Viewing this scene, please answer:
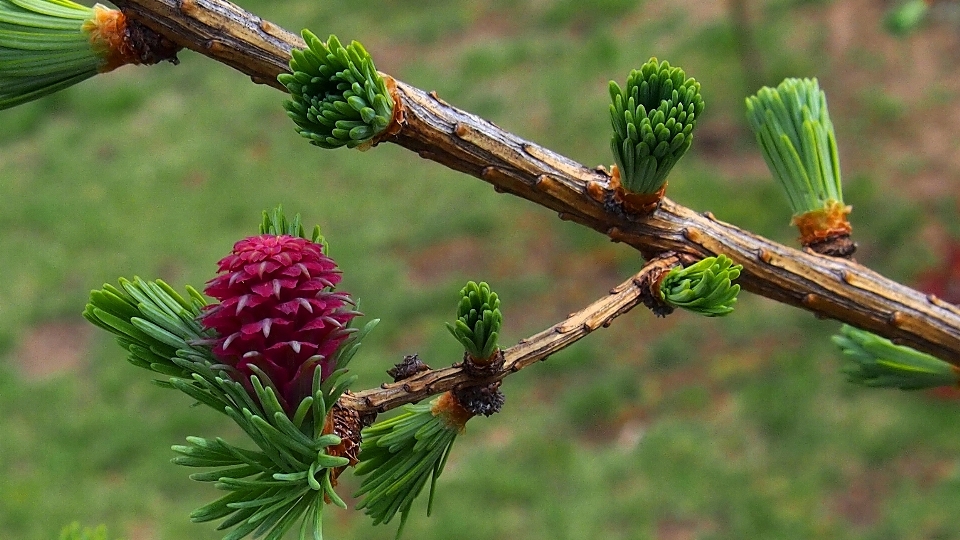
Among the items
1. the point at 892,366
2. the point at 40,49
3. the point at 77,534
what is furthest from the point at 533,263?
the point at 40,49

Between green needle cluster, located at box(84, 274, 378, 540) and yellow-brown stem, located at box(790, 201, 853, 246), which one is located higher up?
yellow-brown stem, located at box(790, 201, 853, 246)

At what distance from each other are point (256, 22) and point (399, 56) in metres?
3.72

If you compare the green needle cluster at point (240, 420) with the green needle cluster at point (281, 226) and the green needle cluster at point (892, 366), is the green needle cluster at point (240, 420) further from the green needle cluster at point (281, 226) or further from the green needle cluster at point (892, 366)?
the green needle cluster at point (892, 366)

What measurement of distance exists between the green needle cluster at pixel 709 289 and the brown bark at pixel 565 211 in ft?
0.22

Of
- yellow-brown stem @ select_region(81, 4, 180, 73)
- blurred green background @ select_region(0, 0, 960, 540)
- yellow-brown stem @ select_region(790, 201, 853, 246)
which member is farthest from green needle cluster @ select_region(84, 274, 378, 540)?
blurred green background @ select_region(0, 0, 960, 540)

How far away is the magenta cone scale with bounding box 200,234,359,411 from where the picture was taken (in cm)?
49

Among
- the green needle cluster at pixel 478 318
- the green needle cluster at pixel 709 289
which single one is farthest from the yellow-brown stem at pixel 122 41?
the green needle cluster at pixel 709 289

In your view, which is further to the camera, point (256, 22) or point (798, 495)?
point (798, 495)

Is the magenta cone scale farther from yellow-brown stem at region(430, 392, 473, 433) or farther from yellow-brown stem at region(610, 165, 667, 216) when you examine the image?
yellow-brown stem at region(610, 165, 667, 216)

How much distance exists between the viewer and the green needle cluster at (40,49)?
549 mm

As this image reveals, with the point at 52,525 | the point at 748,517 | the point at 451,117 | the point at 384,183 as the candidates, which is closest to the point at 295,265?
the point at 451,117

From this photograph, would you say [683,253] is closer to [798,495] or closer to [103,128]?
[798,495]

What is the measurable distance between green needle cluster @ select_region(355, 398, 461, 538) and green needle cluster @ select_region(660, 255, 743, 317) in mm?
178

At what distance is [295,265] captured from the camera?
0.49 metres
